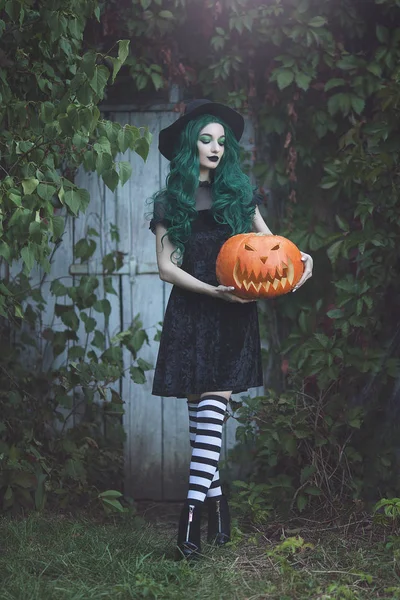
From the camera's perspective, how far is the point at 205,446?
335 centimetres

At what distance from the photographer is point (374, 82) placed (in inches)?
180

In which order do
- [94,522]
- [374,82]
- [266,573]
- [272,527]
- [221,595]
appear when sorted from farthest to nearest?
[374,82] < [94,522] < [272,527] < [266,573] < [221,595]

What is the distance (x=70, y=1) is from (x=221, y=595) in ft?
7.40

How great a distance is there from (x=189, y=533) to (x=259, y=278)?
1005mm

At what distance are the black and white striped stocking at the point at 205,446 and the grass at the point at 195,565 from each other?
0.87 ft

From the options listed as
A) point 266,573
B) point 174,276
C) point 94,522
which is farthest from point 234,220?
point 94,522

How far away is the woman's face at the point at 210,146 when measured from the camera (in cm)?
347

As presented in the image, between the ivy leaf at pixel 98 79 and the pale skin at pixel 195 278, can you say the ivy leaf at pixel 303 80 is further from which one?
the ivy leaf at pixel 98 79

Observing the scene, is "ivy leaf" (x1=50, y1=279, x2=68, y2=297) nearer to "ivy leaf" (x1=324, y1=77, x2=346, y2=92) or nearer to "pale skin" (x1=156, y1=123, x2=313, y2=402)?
"pale skin" (x1=156, y1=123, x2=313, y2=402)

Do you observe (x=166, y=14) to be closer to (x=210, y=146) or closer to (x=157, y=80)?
(x=157, y=80)

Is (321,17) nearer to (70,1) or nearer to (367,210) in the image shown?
(367,210)

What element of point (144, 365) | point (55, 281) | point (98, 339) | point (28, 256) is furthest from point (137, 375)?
point (28, 256)

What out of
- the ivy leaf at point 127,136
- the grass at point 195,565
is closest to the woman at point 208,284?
the grass at point 195,565

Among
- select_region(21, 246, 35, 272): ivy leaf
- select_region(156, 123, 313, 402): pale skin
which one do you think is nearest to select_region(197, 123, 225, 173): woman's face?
select_region(156, 123, 313, 402): pale skin
